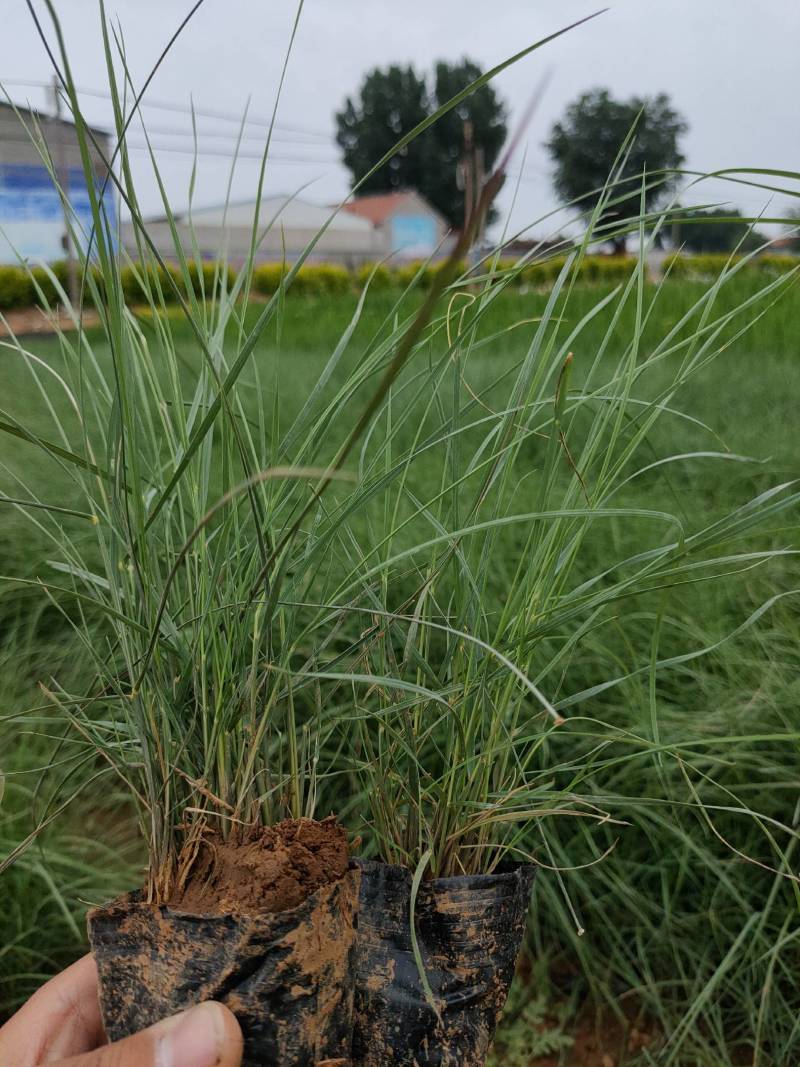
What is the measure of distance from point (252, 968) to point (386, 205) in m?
36.6

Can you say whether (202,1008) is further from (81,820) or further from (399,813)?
(81,820)

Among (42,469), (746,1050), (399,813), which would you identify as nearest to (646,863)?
(746,1050)

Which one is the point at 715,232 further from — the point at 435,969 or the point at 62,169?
the point at 435,969

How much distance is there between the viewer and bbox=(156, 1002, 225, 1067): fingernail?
1.81ft

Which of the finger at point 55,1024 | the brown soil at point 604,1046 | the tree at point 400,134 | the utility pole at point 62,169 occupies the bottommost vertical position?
the brown soil at point 604,1046

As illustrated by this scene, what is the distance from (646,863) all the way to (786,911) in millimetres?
213

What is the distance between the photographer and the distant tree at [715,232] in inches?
24.0

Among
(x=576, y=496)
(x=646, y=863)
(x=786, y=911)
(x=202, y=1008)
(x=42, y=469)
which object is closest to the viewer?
(x=202, y=1008)

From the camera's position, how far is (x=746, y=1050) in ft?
4.29

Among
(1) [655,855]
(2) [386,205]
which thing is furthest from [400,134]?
(1) [655,855]

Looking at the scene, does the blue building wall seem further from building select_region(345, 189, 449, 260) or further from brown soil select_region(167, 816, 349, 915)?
building select_region(345, 189, 449, 260)

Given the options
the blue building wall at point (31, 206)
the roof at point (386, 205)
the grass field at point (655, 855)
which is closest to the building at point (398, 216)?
the roof at point (386, 205)

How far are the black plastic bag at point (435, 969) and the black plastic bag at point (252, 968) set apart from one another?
63 millimetres

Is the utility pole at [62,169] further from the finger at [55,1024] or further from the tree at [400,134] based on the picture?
the tree at [400,134]
